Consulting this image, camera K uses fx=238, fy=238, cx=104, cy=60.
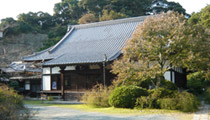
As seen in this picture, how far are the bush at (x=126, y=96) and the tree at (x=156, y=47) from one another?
0.61 metres

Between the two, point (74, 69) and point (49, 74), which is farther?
point (49, 74)

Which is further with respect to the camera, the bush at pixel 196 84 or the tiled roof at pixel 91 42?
the bush at pixel 196 84

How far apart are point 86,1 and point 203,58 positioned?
32.1 meters

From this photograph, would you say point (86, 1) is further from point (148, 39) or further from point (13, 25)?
point (148, 39)

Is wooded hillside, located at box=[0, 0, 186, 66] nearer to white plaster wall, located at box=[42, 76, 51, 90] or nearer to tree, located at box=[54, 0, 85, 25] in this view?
tree, located at box=[54, 0, 85, 25]

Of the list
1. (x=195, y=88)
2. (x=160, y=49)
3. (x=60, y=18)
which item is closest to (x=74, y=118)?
(x=160, y=49)

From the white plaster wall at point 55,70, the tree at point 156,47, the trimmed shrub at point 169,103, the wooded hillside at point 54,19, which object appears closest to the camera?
the trimmed shrub at point 169,103

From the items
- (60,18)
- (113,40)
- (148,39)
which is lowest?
(148,39)

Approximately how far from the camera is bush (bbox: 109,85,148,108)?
39.7 feet

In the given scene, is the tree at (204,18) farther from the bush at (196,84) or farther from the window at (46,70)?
the window at (46,70)

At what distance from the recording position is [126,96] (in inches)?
477

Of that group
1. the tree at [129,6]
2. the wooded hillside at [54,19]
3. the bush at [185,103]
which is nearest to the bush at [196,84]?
the bush at [185,103]

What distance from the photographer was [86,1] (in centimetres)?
4072

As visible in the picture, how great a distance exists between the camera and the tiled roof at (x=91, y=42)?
1820 cm
